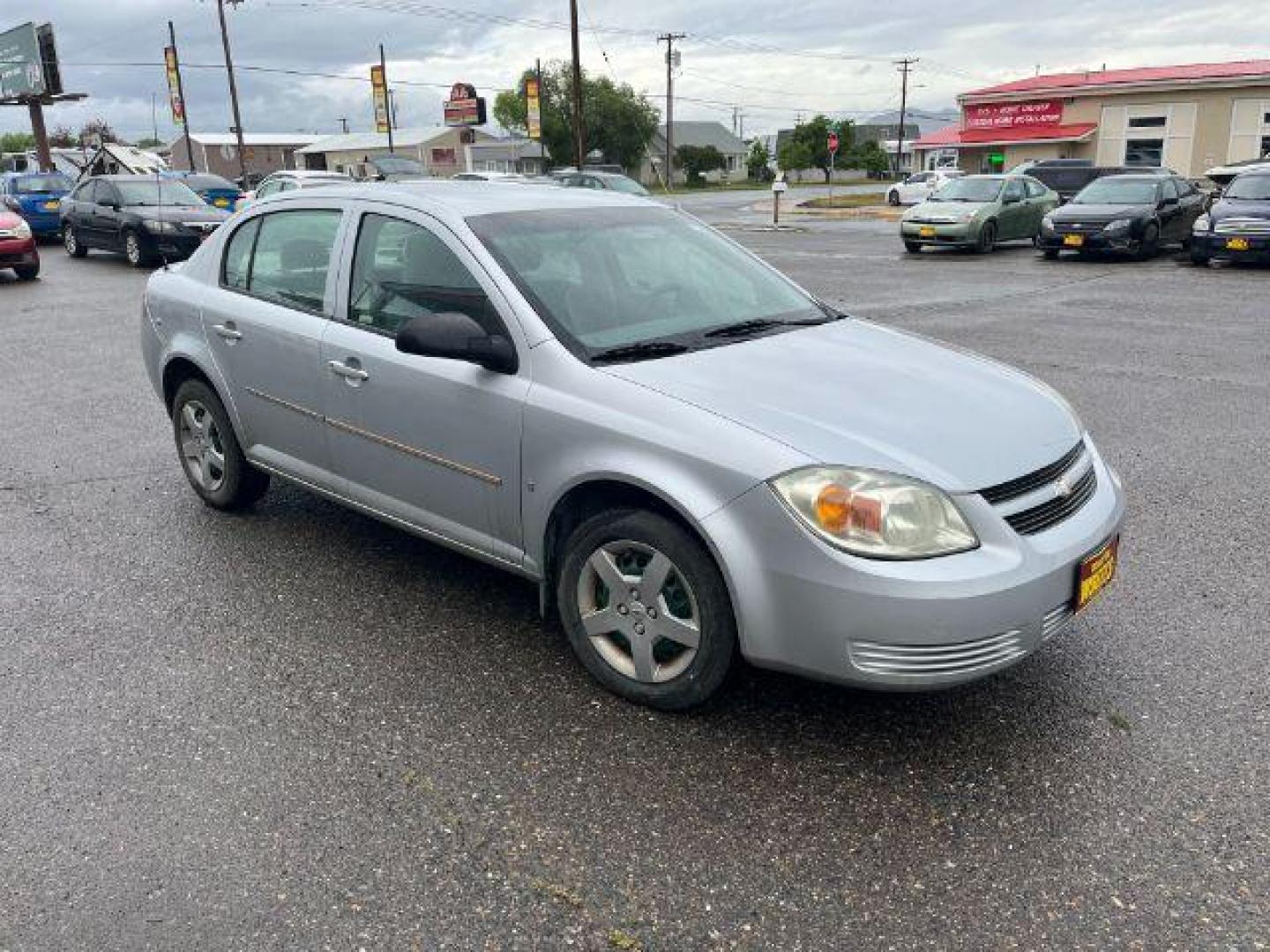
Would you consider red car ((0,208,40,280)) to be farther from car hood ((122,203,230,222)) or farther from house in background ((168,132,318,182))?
house in background ((168,132,318,182))

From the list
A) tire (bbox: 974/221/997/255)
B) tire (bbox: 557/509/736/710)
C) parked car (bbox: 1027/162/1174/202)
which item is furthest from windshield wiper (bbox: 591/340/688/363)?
parked car (bbox: 1027/162/1174/202)

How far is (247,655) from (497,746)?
1179 millimetres

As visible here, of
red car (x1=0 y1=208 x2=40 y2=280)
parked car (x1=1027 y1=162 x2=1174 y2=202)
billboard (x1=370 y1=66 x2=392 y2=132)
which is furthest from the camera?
billboard (x1=370 y1=66 x2=392 y2=132)

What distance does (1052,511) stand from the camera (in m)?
3.17

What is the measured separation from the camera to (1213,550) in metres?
4.71

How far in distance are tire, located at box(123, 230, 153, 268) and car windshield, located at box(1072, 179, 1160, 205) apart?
665 inches

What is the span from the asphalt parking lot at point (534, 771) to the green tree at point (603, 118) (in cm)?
7791

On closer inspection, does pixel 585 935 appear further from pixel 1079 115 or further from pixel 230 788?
pixel 1079 115

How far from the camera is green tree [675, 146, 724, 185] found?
281 feet

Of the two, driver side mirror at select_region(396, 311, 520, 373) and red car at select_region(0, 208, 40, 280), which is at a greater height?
driver side mirror at select_region(396, 311, 520, 373)

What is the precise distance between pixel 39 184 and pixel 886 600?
92.7 feet

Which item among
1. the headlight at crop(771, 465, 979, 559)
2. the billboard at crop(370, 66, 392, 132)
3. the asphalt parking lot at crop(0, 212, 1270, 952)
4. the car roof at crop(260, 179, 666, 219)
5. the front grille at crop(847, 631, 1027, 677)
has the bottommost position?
the asphalt parking lot at crop(0, 212, 1270, 952)

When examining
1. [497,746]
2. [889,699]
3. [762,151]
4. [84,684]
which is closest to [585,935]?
[497,746]

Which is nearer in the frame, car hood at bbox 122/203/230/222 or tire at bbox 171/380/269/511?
tire at bbox 171/380/269/511
